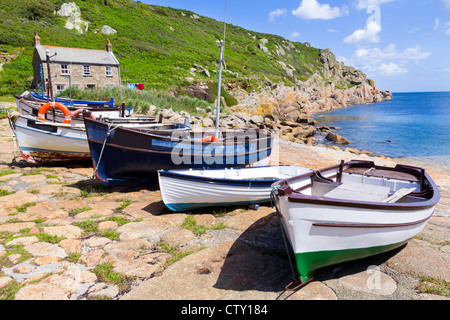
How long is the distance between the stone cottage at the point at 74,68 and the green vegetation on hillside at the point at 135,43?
2788mm

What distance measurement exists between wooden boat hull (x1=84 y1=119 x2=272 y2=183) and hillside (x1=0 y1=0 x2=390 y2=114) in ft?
90.9

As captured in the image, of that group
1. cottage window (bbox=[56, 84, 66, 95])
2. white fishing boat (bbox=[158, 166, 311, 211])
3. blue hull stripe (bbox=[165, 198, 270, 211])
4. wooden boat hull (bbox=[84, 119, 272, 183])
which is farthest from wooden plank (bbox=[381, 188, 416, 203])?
cottage window (bbox=[56, 84, 66, 95])

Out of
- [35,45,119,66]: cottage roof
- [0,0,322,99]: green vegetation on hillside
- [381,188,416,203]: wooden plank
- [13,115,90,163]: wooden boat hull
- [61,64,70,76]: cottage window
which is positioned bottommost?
[381,188,416,203]: wooden plank

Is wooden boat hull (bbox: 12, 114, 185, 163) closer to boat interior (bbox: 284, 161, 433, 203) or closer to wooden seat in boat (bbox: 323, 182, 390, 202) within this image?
boat interior (bbox: 284, 161, 433, 203)

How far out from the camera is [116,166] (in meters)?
9.02

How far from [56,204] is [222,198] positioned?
4.56m

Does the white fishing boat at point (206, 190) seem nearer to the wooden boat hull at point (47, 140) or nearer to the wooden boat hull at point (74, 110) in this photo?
the wooden boat hull at point (47, 140)

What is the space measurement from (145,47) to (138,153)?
50.9m

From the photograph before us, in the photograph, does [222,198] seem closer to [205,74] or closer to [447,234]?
[447,234]

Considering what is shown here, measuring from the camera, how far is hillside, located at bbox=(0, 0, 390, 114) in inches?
1506

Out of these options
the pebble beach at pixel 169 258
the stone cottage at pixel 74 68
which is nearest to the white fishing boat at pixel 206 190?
the pebble beach at pixel 169 258

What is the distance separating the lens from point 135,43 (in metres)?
53.5

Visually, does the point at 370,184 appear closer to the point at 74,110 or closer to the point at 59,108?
the point at 59,108
